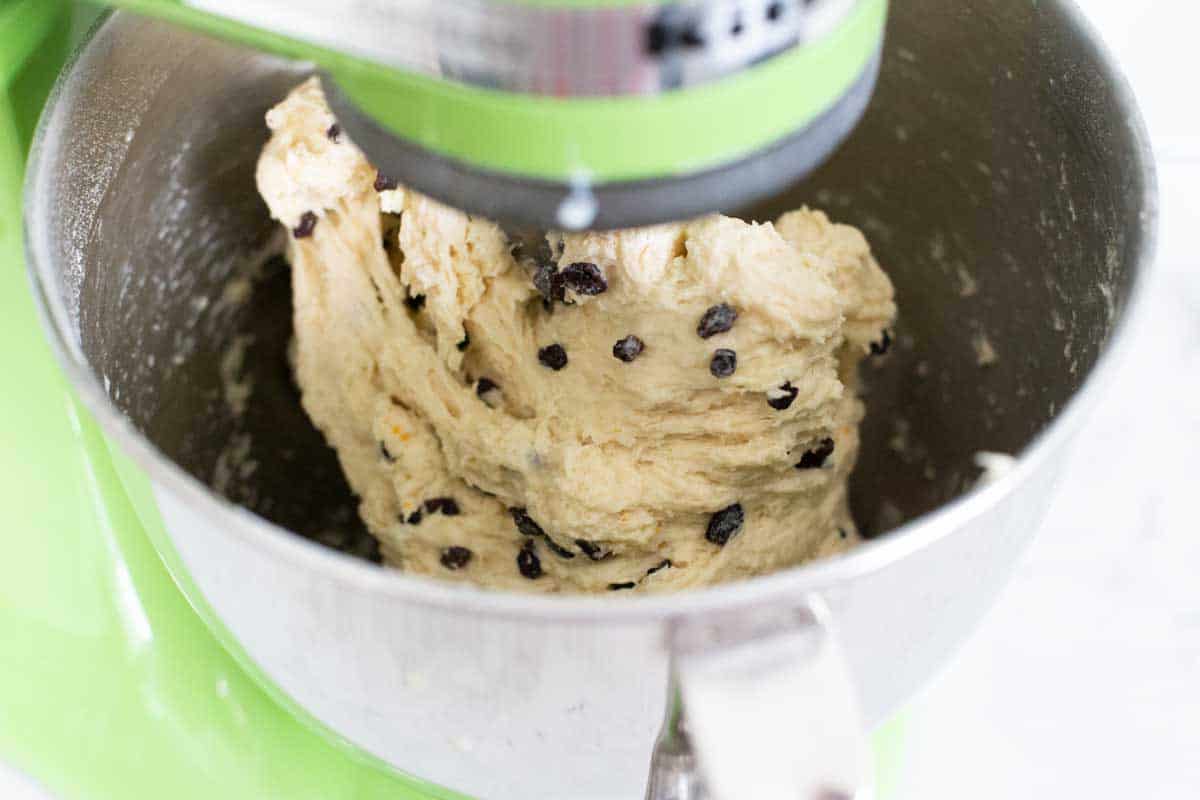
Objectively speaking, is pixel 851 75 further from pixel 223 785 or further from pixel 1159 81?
pixel 1159 81

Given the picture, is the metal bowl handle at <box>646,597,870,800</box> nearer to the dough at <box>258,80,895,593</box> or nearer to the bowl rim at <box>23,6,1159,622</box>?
the bowl rim at <box>23,6,1159,622</box>

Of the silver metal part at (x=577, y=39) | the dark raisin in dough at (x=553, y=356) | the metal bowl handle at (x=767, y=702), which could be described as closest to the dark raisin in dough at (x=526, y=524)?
the dark raisin in dough at (x=553, y=356)

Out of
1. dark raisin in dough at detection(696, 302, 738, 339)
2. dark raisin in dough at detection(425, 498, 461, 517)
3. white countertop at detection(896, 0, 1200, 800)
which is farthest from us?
white countertop at detection(896, 0, 1200, 800)

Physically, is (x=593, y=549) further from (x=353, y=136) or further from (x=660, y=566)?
(x=353, y=136)

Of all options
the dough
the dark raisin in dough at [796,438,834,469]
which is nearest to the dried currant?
the dough

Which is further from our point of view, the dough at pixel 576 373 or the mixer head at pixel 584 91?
the dough at pixel 576 373

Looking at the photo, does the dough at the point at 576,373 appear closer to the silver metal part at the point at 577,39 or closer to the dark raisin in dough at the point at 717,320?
the dark raisin in dough at the point at 717,320

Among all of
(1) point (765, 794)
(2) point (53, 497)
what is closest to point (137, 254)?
(2) point (53, 497)
